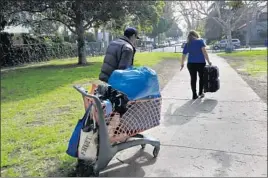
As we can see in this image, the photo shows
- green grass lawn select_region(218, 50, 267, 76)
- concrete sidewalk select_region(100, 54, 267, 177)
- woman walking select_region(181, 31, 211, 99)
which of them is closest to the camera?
concrete sidewalk select_region(100, 54, 267, 177)

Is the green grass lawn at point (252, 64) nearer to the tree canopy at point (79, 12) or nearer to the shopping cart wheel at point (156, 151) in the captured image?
the tree canopy at point (79, 12)

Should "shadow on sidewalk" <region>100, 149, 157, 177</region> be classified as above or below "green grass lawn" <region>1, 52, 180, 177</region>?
below

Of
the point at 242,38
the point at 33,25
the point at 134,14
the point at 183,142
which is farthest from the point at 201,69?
the point at 242,38

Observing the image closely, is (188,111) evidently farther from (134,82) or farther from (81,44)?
(81,44)

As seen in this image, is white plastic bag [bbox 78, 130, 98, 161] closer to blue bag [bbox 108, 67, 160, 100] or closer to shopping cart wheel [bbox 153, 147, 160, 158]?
blue bag [bbox 108, 67, 160, 100]

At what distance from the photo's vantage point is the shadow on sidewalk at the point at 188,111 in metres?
6.08

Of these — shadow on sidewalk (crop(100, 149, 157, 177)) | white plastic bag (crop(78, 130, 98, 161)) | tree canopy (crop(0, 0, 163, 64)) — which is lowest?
shadow on sidewalk (crop(100, 149, 157, 177))

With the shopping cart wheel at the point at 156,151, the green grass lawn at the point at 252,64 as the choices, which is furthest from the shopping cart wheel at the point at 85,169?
the green grass lawn at the point at 252,64

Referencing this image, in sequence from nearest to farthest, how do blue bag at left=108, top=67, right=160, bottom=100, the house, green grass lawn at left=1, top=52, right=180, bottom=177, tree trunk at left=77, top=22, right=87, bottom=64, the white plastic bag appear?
the white plastic bag
blue bag at left=108, top=67, right=160, bottom=100
green grass lawn at left=1, top=52, right=180, bottom=177
tree trunk at left=77, top=22, right=87, bottom=64
the house

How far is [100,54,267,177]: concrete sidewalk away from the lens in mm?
3889

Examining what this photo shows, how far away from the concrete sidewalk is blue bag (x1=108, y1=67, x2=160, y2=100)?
0.91 meters

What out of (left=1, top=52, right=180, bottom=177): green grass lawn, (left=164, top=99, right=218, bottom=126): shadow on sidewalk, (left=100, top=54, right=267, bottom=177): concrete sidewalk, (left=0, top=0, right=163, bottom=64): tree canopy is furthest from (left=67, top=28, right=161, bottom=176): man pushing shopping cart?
(left=0, top=0, right=163, bottom=64): tree canopy

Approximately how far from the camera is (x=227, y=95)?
8492 millimetres

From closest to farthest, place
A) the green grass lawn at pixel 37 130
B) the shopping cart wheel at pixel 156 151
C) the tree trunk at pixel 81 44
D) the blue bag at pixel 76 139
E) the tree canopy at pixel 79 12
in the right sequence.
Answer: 1. the blue bag at pixel 76 139
2. the green grass lawn at pixel 37 130
3. the shopping cart wheel at pixel 156 151
4. the tree canopy at pixel 79 12
5. the tree trunk at pixel 81 44
